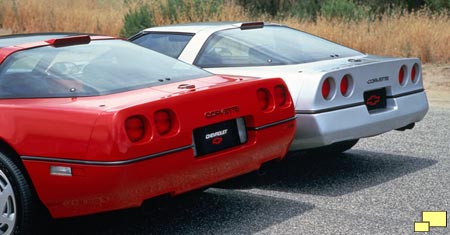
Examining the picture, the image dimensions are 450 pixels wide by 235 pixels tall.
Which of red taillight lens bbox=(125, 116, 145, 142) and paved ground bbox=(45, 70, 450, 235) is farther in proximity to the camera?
paved ground bbox=(45, 70, 450, 235)

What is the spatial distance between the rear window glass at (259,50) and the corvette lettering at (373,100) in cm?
61

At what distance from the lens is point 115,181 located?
4.48m

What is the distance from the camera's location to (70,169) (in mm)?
4539

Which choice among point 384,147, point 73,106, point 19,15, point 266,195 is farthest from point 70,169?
point 19,15

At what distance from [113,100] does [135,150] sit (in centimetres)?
42

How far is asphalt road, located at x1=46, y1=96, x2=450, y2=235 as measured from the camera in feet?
17.4

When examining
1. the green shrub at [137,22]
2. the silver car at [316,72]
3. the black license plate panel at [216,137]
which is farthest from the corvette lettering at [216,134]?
the green shrub at [137,22]

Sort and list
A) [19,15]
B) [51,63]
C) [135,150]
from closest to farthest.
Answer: [135,150] < [51,63] < [19,15]

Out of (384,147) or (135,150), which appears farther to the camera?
(384,147)

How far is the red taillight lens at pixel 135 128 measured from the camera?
14.9 ft

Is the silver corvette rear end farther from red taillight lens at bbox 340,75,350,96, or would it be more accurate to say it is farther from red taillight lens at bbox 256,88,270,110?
red taillight lens at bbox 256,88,270,110

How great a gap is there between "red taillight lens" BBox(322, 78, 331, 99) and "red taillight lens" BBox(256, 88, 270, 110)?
2.36 feet

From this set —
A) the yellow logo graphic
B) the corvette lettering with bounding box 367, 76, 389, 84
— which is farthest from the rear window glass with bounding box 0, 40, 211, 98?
the yellow logo graphic

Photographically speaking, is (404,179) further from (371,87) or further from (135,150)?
(135,150)
